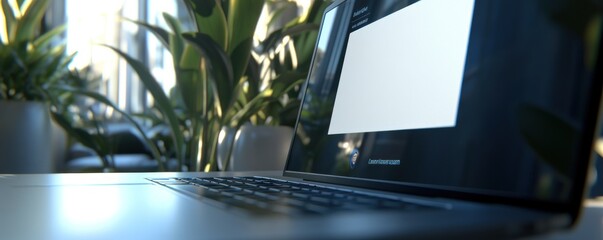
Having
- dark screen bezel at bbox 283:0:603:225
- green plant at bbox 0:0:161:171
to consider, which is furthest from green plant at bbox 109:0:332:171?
dark screen bezel at bbox 283:0:603:225

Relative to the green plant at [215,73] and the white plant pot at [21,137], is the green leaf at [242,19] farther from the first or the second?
the white plant pot at [21,137]

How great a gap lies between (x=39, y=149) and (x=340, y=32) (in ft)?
3.21

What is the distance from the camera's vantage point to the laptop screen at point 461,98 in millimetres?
284

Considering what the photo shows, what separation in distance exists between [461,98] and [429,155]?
1.9 inches

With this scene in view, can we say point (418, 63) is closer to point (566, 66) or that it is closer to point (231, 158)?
point (566, 66)

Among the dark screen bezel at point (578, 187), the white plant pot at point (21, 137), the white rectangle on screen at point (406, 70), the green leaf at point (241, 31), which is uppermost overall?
the green leaf at point (241, 31)

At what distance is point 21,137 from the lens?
1290mm

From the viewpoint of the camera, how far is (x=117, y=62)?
5172mm

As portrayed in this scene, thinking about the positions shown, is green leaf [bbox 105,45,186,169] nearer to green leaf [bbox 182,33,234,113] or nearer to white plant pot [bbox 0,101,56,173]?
green leaf [bbox 182,33,234,113]

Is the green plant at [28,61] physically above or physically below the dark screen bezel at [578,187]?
above

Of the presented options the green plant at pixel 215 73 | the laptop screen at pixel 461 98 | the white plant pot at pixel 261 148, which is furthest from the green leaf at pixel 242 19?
the laptop screen at pixel 461 98

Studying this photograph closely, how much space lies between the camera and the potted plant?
128 centimetres

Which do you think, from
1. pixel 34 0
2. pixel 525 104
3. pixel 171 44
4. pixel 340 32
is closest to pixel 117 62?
pixel 34 0

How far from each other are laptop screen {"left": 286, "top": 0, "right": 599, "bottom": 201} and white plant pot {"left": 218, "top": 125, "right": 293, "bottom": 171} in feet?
1.37
